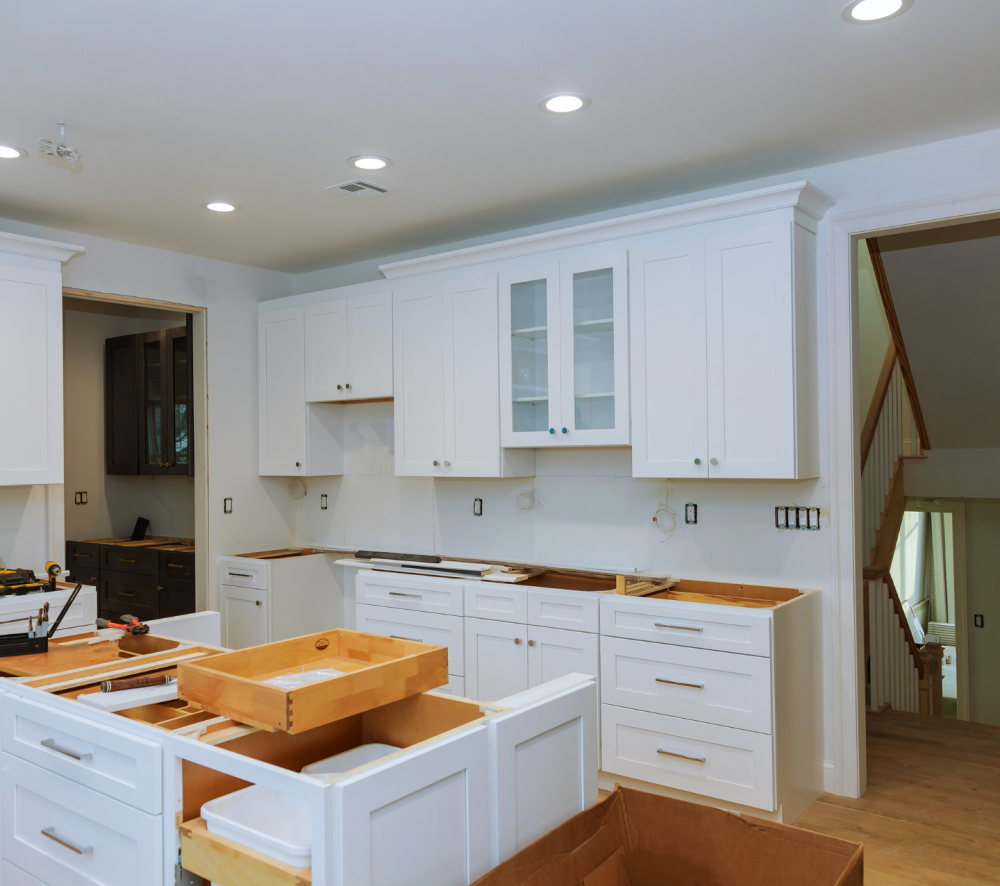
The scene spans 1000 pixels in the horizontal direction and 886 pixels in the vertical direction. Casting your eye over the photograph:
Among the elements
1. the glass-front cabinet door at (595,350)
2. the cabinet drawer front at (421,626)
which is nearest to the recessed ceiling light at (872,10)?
the glass-front cabinet door at (595,350)

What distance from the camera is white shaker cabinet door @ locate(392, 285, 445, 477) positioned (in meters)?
4.41

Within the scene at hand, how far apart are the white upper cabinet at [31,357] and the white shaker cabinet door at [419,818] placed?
10.6 feet

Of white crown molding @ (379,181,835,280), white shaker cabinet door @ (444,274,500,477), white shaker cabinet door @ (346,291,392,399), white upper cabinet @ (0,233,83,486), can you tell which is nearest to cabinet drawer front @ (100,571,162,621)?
white upper cabinet @ (0,233,83,486)

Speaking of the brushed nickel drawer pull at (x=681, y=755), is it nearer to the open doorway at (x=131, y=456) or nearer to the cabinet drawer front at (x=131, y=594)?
the open doorway at (x=131, y=456)

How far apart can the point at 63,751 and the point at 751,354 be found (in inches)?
108

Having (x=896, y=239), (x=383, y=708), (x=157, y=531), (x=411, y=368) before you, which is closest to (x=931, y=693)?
(x=896, y=239)

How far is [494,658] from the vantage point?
12.8 ft

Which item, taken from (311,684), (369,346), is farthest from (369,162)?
(311,684)

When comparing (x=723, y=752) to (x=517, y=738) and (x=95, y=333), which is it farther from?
(x=95, y=333)

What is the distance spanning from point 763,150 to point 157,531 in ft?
17.3

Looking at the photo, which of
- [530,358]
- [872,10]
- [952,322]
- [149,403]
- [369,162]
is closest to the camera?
[872,10]

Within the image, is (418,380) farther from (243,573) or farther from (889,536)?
(889,536)

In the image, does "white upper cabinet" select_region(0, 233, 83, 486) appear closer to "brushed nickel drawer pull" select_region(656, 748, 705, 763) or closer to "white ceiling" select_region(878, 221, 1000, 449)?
"brushed nickel drawer pull" select_region(656, 748, 705, 763)

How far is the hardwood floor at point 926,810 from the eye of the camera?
9.50ft
